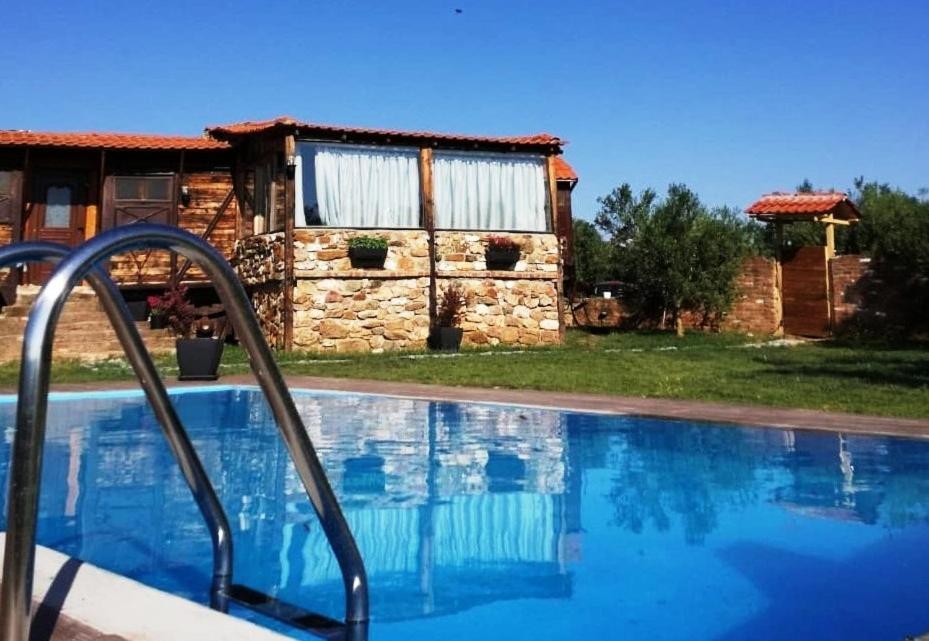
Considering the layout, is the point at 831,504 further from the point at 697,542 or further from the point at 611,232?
the point at 611,232

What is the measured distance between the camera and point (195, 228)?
20281mm

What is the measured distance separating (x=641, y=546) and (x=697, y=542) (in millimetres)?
392

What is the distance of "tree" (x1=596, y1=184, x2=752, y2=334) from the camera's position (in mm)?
21625

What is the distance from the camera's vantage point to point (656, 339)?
2102cm

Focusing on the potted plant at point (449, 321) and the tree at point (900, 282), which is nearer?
the potted plant at point (449, 321)

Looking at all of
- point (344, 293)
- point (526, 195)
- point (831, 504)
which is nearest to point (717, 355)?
point (526, 195)

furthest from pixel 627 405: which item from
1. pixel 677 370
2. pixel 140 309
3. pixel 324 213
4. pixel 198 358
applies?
pixel 140 309

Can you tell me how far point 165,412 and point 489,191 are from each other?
17090 millimetres

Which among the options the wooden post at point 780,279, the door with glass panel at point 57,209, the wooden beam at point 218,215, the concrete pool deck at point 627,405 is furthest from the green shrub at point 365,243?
the wooden post at point 780,279

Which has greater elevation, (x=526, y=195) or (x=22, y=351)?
(x=526, y=195)

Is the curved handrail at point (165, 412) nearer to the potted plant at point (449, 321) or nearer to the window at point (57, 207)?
the potted plant at point (449, 321)

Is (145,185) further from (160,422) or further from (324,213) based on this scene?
(160,422)

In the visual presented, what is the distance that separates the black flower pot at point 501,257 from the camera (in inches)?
782

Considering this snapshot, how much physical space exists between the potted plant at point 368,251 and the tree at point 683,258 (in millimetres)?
7479
